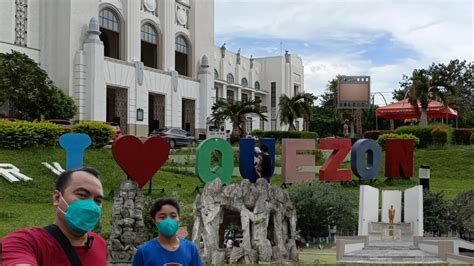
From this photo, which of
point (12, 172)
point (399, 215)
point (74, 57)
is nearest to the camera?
point (399, 215)

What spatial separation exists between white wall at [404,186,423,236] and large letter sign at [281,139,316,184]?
5962 mm

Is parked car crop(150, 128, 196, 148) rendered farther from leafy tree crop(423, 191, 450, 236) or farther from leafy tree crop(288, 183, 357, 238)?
leafy tree crop(423, 191, 450, 236)

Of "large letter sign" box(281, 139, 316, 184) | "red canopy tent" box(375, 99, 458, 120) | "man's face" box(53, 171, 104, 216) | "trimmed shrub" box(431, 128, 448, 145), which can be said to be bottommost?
"large letter sign" box(281, 139, 316, 184)

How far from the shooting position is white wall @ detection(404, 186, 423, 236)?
13.5m

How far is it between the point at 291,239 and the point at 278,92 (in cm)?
5569

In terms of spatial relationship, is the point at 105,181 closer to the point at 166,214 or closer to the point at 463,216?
the point at 463,216

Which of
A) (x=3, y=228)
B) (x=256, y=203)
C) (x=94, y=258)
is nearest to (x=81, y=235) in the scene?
(x=94, y=258)

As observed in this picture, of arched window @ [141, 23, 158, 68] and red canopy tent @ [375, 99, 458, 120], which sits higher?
arched window @ [141, 23, 158, 68]

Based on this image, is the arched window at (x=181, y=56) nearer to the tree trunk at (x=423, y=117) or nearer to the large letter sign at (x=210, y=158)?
the tree trunk at (x=423, y=117)

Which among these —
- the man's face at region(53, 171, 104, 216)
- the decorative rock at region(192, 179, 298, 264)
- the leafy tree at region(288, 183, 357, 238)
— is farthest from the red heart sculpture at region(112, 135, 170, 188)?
the man's face at region(53, 171, 104, 216)

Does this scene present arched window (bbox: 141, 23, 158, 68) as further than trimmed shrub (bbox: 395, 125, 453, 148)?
Yes

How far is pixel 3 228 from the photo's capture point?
493 inches

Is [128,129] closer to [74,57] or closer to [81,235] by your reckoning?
[74,57]

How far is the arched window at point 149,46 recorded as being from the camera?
42625 millimetres
